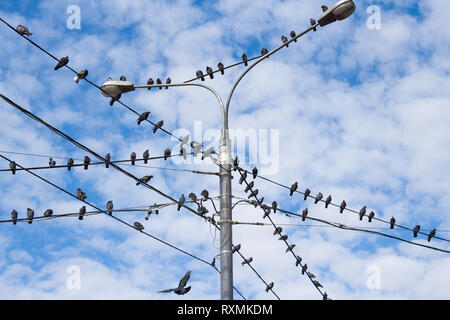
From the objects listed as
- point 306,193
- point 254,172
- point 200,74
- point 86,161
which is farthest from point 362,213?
point 86,161

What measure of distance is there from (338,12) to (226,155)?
3.66 metres

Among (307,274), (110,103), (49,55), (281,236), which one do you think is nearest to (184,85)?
(110,103)

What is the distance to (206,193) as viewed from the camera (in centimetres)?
1337

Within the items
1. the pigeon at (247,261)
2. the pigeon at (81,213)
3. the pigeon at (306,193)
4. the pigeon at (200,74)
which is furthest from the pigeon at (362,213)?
the pigeon at (81,213)

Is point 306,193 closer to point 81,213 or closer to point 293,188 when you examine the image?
point 293,188

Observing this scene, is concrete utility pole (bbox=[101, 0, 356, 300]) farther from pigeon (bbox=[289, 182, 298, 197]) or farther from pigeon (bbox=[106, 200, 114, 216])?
pigeon (bbox=[289, 182, 298, 197])

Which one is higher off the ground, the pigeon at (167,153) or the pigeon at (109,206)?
the pigeon at (167,153)

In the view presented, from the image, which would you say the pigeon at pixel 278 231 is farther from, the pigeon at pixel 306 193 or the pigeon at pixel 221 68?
the pigeon at pixel 221 68

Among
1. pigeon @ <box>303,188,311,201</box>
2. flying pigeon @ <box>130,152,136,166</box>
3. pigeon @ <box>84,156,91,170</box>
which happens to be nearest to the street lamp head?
flying pigeon @ <box>130,152,136,166</box>

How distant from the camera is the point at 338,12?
43.1 ft

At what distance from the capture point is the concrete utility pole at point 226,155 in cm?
1109
